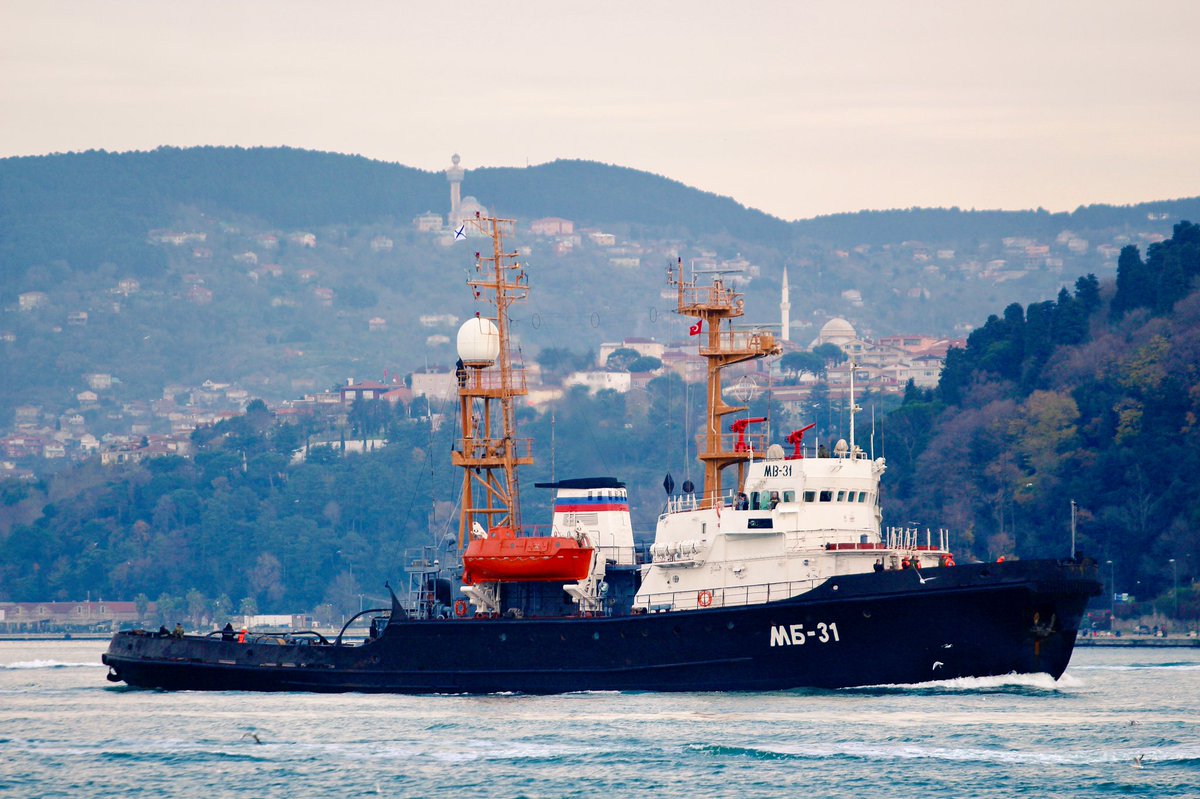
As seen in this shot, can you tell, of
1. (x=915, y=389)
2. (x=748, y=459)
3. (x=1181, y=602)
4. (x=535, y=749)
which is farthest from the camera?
(x=915, y=389)

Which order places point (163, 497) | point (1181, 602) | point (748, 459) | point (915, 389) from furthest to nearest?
1. point (163, 497)
2. point (915, 389)
3. point (1181, 602)
4. point (748, 459)

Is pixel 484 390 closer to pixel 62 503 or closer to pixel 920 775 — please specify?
pixel 920 775

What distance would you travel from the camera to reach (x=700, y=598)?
5050cm

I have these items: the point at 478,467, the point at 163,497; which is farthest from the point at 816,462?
the point at 163,497

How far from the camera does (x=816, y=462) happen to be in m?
50.4

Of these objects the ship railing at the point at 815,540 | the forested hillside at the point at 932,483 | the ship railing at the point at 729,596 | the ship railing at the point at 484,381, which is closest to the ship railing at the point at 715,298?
the ship railing at the point at 484,381

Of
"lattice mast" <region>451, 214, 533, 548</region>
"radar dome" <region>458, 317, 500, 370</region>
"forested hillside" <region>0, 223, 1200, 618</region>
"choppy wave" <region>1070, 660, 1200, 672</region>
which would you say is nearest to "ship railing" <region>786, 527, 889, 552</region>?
"lattice mast" <region>451, 214, 533, 548</region>

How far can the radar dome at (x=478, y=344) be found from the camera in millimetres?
57094

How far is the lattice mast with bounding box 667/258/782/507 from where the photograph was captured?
53.8 m

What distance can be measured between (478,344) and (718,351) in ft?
22.3

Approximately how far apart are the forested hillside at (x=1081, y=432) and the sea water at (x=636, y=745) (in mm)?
54484

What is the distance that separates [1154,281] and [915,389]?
23970mm

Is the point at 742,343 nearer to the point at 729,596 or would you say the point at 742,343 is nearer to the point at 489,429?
the point at 489,429

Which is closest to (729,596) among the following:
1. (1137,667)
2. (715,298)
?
(715,298)
